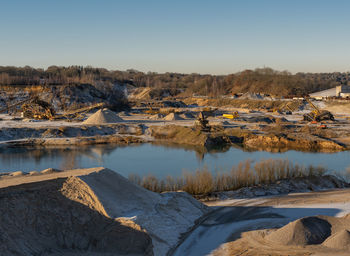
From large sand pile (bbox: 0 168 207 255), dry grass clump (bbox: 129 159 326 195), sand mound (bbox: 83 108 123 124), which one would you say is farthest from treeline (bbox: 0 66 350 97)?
large sand pile (bbox: 0 168 207 255)

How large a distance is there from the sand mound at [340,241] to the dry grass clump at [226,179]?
7.78 metres

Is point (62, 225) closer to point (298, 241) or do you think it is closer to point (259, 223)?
point (259, 223)

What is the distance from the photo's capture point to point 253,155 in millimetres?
33406

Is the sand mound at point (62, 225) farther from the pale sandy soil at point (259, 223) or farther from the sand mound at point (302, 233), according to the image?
the sand mound at point (302, 233)

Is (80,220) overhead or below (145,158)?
overhead

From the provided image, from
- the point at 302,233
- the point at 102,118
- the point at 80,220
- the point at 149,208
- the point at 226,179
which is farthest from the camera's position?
the point at 102,118

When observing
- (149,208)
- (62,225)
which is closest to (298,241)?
(149,208)

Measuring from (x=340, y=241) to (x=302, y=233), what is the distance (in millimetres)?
1207

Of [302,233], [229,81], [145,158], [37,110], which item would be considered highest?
[229,81]

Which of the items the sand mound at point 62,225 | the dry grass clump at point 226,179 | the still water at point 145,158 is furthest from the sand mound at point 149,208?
the still water at point 145,158

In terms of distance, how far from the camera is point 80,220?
493 inches

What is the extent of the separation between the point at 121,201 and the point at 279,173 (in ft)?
39.0

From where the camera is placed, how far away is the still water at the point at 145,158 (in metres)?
27.8

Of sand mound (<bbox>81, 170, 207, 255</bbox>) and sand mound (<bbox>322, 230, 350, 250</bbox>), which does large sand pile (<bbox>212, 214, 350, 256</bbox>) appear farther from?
sand mound (<bbox>81, 170, 207, 255</bbox>)
